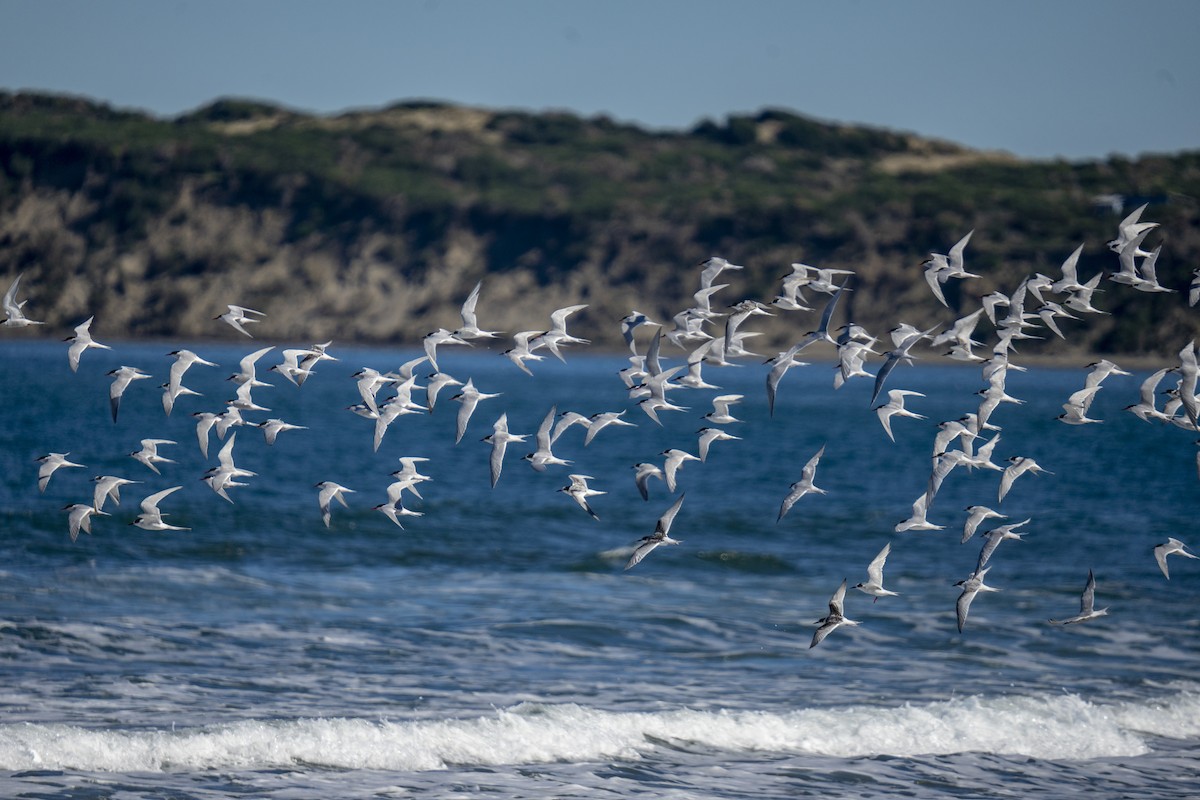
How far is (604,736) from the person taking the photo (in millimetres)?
22766

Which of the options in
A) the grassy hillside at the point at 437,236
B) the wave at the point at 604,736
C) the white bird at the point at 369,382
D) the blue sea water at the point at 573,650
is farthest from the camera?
the grassy hillside at the point at 437,236

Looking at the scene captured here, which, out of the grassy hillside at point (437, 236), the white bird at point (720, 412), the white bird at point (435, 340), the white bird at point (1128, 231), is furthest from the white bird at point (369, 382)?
the grassy hillside at point (437, 236)

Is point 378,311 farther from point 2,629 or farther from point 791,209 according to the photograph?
point 2,629

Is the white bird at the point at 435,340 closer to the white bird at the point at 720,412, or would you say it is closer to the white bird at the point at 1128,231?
the white bird at the point at 720,412

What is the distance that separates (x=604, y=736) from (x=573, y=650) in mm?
4987

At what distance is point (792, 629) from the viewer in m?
30.0

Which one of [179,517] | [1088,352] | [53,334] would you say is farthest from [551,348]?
[53,334]

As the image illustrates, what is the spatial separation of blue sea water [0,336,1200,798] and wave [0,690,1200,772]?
5 centimetres

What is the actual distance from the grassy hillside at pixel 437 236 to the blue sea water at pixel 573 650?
283ft

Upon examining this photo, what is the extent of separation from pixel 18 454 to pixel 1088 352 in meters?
94.2

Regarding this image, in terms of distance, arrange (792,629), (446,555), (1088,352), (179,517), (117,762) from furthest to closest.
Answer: (1088,352), (179,517), (446,555), (792,629), (117,762)

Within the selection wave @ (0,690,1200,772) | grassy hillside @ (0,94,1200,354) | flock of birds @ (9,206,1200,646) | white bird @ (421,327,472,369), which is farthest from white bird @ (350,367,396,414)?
grassy hillside @ (0,94,1200,354)

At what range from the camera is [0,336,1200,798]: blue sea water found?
21438 mm

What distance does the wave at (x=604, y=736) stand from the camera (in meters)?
21.0
